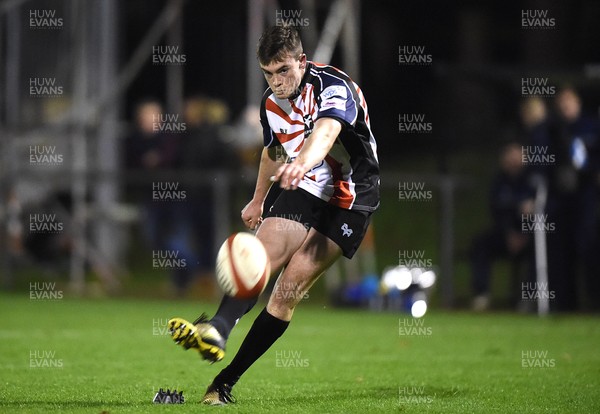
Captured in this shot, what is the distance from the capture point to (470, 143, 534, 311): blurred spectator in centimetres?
1515

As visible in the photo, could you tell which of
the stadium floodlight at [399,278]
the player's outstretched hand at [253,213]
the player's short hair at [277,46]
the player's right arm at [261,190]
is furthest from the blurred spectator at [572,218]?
the player's short hair at [277,46]

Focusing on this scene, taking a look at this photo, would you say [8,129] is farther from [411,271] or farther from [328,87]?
[328,87]

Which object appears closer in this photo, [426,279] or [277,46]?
[277,46]

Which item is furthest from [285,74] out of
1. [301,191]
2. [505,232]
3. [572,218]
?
[505,232]

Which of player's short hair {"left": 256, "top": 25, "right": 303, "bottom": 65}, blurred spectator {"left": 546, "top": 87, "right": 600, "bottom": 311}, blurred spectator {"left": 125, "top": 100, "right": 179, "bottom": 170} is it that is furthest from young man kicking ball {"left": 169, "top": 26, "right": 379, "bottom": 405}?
blurred spectator {"left": 125, "top": 100, "right": 179, "bottom": 170}

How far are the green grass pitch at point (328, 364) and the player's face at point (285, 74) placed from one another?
6.32ft

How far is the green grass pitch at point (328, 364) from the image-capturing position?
7.41 meters

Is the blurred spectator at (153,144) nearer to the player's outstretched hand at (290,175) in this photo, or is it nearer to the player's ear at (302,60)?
the player's ear at (302,60)

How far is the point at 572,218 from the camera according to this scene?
48.9 feet

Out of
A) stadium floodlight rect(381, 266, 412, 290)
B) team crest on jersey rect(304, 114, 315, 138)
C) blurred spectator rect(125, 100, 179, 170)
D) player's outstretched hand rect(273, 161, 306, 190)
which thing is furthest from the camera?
blurred spectator rect(125, 100, 179, 170)

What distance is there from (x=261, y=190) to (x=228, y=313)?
1.11m

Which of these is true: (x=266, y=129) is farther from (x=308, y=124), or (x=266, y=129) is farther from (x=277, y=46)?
(x=277, y=46)

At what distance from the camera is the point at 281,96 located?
23.6ft

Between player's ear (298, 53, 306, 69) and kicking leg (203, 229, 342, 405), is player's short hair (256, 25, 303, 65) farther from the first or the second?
kicking leg (203, 229, 342, 405)
